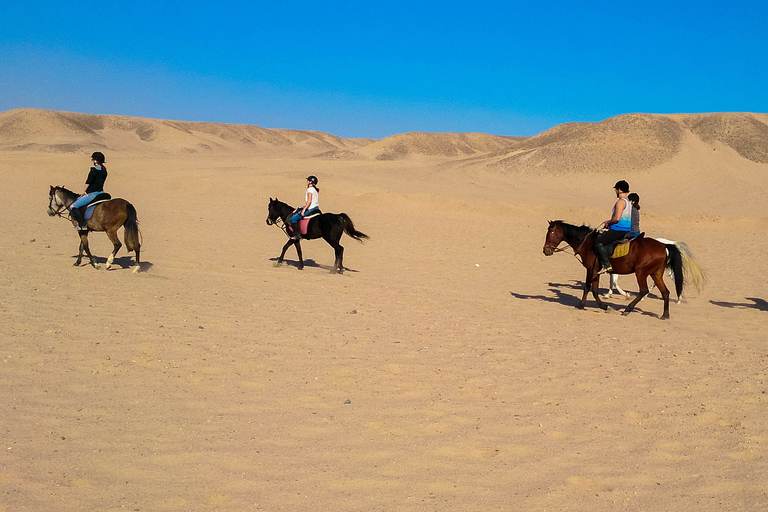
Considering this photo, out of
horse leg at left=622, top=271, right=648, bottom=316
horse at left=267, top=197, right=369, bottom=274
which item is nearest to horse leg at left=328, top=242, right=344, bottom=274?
horse at left=267, top=197, right=369, bottom=274

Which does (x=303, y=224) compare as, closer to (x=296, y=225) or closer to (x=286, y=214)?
(x=296, y=225)

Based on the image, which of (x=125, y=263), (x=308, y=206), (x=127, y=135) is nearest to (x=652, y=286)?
(x=308, y=206)

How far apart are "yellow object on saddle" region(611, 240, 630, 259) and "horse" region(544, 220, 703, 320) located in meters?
0.09

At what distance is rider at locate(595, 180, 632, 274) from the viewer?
33.3 ft

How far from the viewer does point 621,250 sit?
34.6 ft

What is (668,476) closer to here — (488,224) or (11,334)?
(11,334)

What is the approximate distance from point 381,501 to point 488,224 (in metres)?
19.0

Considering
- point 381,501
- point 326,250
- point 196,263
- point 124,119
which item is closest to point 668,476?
point 381,501

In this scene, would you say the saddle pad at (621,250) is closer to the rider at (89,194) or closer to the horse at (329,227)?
the horse at (329,227)

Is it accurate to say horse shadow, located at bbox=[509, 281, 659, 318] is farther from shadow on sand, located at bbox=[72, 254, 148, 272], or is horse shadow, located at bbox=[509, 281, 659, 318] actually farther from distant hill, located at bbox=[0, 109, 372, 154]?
distant hill, located at bbox=[0, 109, 372, 154]

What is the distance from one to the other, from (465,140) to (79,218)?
8399cm

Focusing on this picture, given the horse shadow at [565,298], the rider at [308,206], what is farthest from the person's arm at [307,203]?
the horse shadow at [565,298]

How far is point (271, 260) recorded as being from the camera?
1465cm

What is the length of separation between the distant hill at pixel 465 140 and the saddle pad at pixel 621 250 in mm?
32955
